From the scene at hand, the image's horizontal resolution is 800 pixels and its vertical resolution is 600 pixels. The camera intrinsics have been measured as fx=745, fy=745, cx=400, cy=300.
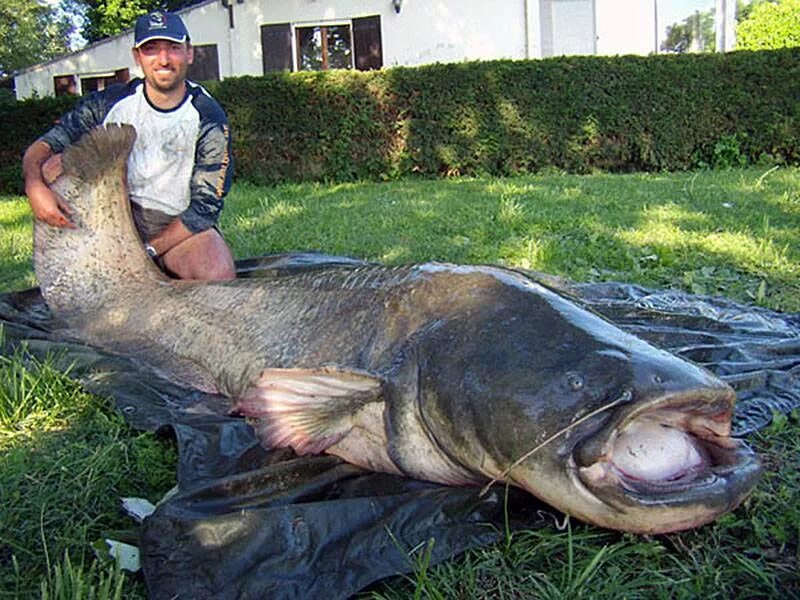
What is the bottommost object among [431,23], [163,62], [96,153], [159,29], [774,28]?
[96,153]

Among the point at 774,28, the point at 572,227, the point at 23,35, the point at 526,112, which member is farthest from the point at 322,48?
the point at 23,35

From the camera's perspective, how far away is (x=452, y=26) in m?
13.0

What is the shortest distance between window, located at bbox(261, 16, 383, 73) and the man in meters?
10.2

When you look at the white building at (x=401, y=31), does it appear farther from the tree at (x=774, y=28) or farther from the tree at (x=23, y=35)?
the tree at (x=23, y=35)

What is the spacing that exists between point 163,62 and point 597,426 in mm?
2942

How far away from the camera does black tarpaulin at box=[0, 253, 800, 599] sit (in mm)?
1554

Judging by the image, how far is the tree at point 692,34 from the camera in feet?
41.5

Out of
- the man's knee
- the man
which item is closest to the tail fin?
the man

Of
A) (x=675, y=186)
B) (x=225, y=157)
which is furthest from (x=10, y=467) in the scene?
(x=675, y=186)

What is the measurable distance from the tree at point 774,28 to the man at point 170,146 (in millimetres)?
19960

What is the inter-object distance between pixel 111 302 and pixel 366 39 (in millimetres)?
11227

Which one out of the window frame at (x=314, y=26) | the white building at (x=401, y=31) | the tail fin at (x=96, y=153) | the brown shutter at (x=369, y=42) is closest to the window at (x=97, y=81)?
the white building at (x=401, y=31)

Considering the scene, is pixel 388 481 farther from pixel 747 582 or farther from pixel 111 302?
pixel 111 302

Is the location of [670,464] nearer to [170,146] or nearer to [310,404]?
[310,404]
